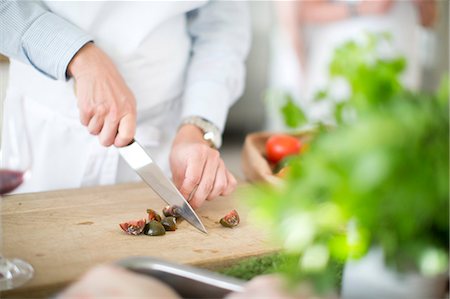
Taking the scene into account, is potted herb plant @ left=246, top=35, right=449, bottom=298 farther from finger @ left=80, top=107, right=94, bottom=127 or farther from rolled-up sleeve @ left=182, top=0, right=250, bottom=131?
rolled-up sleeve @ left=182, top=0, right=250, bottom=131

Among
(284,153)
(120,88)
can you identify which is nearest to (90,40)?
(120,88)

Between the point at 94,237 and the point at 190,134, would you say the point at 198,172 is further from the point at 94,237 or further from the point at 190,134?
the point at 94,237

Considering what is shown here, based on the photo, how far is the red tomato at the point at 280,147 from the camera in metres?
1.29

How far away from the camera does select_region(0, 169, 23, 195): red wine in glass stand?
1206 mm

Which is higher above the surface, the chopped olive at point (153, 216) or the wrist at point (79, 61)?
the wrist at point (79, 61)

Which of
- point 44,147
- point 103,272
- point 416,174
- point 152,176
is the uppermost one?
point 416,174

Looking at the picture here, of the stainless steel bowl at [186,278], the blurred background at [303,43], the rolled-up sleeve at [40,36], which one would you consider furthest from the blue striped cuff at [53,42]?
the blurred background at [303,43]

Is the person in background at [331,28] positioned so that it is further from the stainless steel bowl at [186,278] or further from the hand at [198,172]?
the stainless steel bowl at [186,278]

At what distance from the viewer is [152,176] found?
97cm

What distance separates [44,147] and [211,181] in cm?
39

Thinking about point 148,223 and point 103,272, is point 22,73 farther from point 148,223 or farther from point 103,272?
point 103,272

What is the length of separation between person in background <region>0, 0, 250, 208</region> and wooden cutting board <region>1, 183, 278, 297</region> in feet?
0.31

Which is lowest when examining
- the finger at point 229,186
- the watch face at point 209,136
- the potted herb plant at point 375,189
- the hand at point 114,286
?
the finger at point 229,186

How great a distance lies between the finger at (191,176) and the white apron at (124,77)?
8.7 inches
